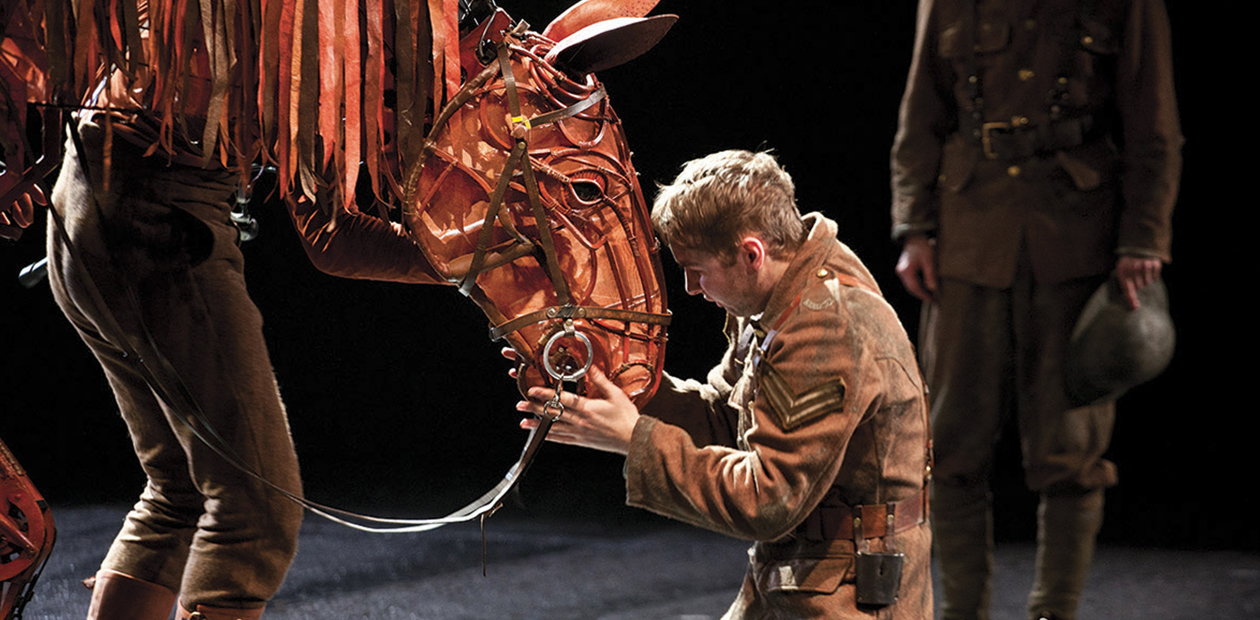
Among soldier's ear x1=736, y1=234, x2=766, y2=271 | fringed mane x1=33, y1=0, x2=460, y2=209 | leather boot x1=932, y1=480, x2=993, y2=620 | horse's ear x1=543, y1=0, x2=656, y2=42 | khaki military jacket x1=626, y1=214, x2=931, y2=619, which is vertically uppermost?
horse's ear x1=543, y1=0, x2=656, y2=42

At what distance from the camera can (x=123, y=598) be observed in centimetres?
160

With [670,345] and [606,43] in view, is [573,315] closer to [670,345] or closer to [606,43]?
[606,43]

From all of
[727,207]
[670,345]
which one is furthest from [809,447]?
[670,345]

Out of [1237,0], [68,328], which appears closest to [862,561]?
[1237,0]

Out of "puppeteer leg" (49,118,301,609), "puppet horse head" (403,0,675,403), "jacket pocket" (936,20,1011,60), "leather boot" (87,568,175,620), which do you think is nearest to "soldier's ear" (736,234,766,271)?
"puppet horse head" (403,0,675,403)

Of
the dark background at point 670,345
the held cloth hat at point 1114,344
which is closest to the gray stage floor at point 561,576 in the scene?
the dark background at point 670,345

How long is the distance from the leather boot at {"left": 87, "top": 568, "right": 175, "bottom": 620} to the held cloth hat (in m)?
1.80

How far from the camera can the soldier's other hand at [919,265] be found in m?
2.53

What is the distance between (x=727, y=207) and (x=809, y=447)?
1.06 feet

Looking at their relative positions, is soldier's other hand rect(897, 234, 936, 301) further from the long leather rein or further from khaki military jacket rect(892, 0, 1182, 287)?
the long leather rein

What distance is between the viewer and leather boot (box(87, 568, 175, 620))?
62.7 inches

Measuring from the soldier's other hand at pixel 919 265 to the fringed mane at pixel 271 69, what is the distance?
1.44 metres

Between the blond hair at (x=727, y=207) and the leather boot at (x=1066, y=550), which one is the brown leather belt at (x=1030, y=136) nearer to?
the leather boot at (x=1066, y=550)

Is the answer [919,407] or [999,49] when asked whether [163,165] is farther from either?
[999,49]
